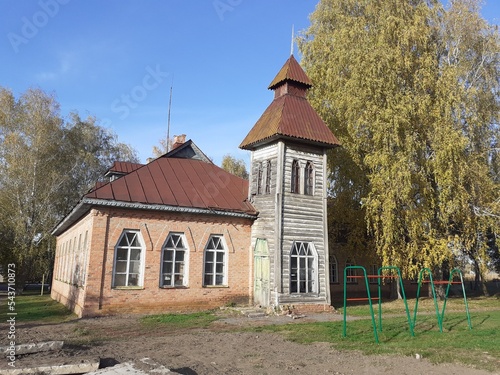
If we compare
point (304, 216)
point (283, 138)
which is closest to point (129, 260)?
point (304, 216)

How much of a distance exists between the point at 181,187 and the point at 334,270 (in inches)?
473

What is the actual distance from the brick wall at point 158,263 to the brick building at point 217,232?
0.04m

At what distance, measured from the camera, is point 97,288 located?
13.3 meters

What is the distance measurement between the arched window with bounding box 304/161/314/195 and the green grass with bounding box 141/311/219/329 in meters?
6.27

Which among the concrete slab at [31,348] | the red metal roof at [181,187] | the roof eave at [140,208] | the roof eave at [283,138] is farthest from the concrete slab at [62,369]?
the roof eave at [283,138]

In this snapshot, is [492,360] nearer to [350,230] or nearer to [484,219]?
[484,219]

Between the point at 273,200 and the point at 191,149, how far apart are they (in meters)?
6.26

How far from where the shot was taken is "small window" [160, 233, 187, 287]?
14.7 metres

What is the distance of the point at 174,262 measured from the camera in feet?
48.8

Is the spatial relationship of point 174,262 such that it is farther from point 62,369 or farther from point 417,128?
point 417,128

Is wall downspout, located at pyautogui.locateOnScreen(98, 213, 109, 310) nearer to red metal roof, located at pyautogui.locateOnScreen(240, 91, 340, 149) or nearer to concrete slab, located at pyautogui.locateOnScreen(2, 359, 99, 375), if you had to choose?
red metal roof, located at pyautogui.locateOnScreen(240, 91, 340, 149)

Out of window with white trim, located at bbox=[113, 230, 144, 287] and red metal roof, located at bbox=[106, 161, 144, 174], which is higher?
red metal roof, located at bbox=[106, 161, 144, 174]

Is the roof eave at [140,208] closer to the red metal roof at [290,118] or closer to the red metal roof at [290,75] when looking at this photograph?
the red metal roof at [290,118]

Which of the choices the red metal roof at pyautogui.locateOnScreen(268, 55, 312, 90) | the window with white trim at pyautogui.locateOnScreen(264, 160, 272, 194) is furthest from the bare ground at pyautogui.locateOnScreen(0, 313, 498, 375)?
the red metal roof at pyautogui.locateOnScreen(268, 55, 312, 90)
